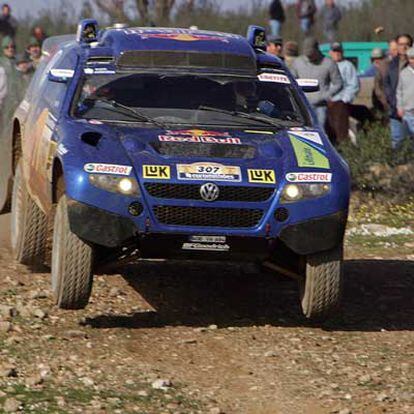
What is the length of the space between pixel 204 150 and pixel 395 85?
8.36 metres

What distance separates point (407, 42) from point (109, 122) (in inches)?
337

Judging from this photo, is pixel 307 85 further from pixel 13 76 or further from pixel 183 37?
pixel 13 76

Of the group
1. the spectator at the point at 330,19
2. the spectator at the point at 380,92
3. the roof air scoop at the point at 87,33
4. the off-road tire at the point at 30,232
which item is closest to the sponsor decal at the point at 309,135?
the roof air scoop at the point at 87,33

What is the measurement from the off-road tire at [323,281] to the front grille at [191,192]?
1.99 ft

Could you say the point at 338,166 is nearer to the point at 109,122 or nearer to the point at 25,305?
the point at 109,122

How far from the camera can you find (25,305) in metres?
9.44

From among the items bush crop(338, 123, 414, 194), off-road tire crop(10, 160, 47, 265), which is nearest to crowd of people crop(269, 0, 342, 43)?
bush crop(338, 123, 414, 194)

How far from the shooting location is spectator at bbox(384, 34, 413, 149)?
16.5 m

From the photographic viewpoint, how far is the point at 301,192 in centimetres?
865

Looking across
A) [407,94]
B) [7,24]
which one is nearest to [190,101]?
[407,94]

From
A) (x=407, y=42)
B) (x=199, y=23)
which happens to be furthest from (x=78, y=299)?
(x=199, y=23)

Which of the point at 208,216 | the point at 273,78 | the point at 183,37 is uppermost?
the point at 183,37

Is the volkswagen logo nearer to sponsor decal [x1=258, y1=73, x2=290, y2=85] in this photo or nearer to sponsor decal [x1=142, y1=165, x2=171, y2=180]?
sponsor decal [x1=142, y1=165, x2=171, y2=180]

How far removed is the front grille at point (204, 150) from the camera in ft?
28.7
